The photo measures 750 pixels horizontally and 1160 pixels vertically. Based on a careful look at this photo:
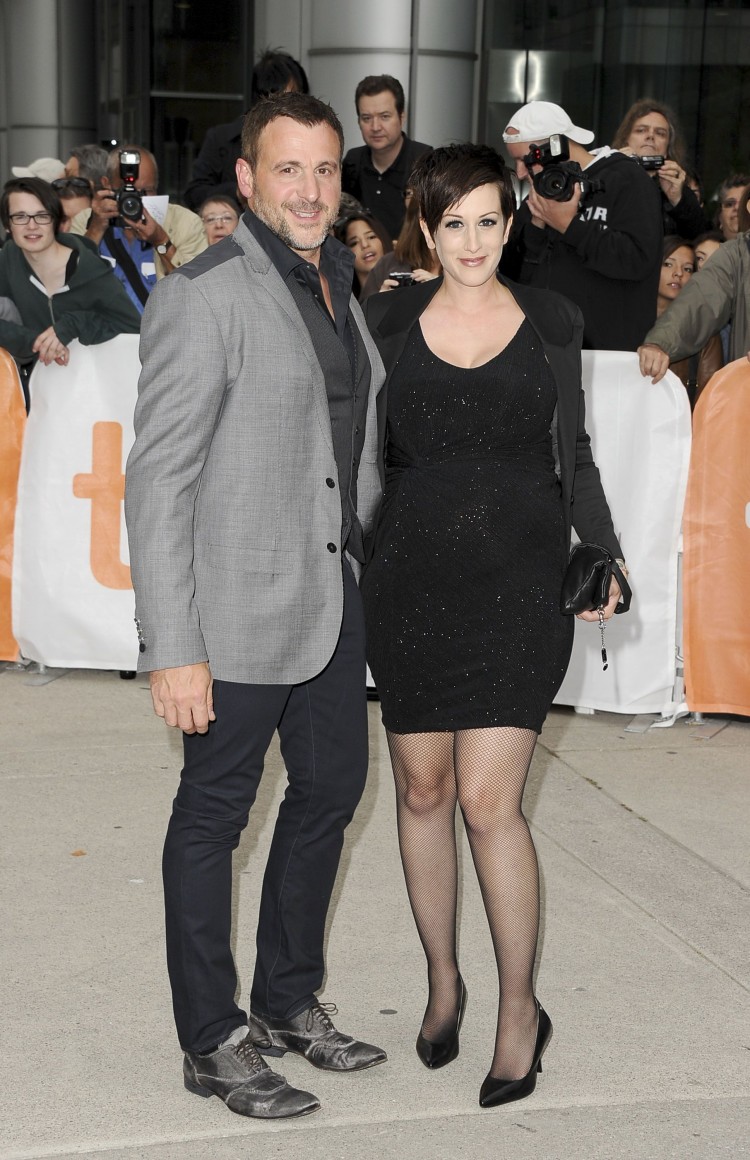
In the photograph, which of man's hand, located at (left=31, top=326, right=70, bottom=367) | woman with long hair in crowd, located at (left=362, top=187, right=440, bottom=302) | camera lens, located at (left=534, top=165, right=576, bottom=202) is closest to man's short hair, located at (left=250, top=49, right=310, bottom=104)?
woman with long hair in crowd, located at (left=362, top=187, right=440, bottom=302)

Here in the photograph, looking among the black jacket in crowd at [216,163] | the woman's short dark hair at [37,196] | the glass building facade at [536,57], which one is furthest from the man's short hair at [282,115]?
the glass building facade at [536,57]

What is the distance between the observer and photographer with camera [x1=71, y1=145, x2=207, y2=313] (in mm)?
7473

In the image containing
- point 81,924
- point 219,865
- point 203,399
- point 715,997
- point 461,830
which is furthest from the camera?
point 461,830

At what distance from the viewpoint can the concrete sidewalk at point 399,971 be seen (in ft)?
10.1

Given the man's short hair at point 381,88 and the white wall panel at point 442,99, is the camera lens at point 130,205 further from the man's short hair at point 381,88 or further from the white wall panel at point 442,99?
the white wall panel at point 442,99

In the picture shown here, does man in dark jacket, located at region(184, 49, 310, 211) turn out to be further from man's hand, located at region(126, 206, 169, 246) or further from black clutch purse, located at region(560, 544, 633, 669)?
black clutch purse, located at region(560, 544, 633, 669)

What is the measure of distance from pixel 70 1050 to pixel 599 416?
363 cm

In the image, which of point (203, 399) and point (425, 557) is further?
point (425, 557)

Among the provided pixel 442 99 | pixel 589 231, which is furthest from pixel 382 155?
pixel 442 99

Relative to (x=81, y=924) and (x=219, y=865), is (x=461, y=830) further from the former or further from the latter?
(x=219, y=865)

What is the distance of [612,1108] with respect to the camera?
3.19 metres

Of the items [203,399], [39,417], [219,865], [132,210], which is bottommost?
[219,865]

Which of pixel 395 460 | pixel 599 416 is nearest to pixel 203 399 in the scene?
pixel 395 460

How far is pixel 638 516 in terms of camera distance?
20.2 feet
